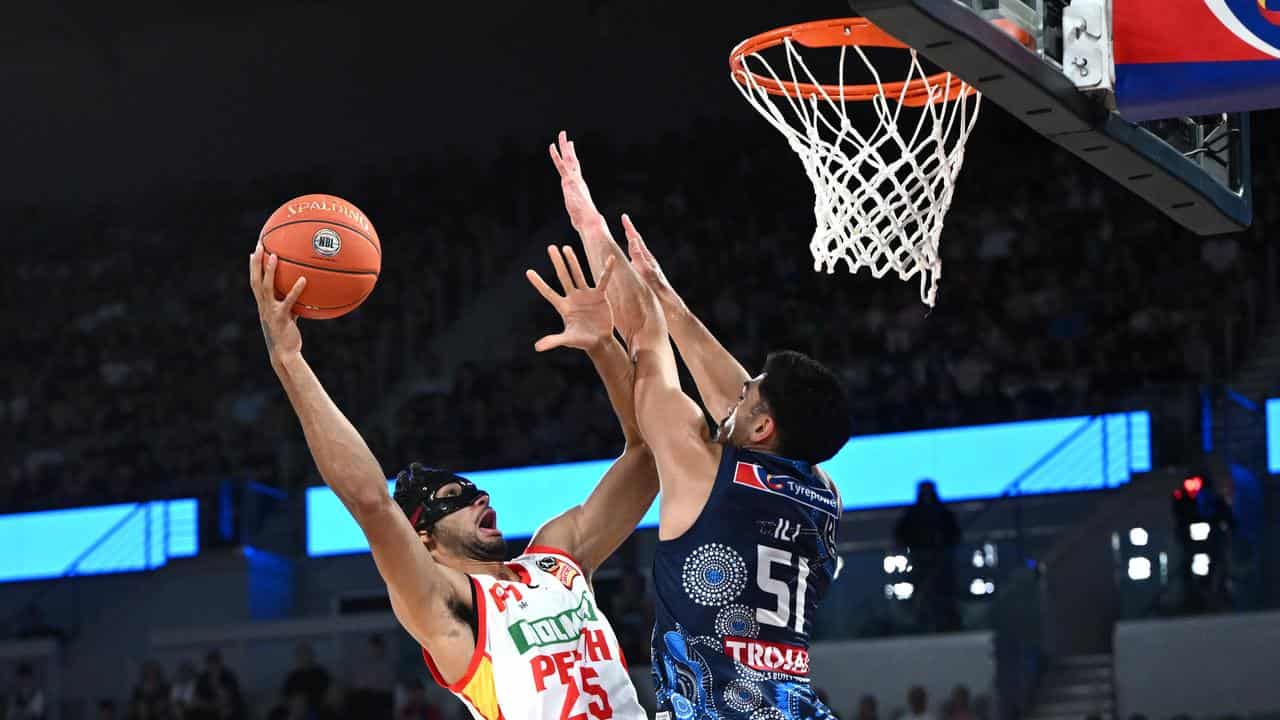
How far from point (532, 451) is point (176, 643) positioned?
3.14 meters

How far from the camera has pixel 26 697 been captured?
1289 cm

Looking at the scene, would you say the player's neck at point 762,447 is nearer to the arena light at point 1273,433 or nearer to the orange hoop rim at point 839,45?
the orange hoop rim at point 839,45

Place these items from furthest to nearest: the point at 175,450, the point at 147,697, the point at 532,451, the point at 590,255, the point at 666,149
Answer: the point at 666,149
the point at 175,450
the point at 532,451
the point at 147,697
the point at 590,255

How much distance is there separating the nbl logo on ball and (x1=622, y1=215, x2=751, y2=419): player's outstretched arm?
793mm

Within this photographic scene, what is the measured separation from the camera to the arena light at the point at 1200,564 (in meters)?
10.3

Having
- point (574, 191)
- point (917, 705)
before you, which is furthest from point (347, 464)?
point (917, 705)

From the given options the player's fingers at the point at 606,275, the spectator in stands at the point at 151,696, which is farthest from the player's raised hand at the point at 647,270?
the spectator in stands at the point at 151,696

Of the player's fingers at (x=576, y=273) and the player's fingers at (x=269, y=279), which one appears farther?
the player's fingers at (x=576, y=273)

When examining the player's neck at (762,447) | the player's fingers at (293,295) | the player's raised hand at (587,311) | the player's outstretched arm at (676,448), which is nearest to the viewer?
the player's fingers at (293,295)

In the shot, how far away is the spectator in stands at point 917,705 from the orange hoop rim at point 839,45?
4.91 metres

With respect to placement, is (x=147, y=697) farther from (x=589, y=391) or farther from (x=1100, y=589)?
(x=1100, y=589)

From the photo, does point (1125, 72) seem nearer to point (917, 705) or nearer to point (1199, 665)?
point (917, 705)

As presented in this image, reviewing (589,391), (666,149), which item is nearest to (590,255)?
(589,391)

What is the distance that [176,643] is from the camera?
1297 centimetres
